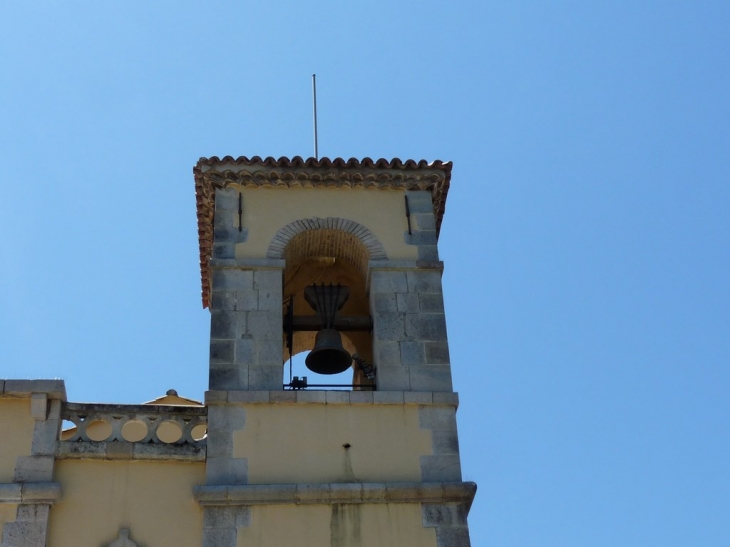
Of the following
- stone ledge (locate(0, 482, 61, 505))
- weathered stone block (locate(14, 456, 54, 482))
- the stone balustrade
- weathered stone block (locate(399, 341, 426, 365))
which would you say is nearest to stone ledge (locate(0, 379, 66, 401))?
the stone balustrade

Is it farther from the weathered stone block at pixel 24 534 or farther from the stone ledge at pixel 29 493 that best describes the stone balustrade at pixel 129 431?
the weathered stone block at pixel 24 534

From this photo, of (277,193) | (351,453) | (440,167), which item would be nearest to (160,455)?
(351,453)

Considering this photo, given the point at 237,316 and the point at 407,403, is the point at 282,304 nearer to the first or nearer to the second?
the point at 237,316

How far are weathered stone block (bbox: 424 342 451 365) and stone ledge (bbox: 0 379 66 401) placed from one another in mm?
3316

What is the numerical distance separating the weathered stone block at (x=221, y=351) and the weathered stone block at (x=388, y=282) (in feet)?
5.10

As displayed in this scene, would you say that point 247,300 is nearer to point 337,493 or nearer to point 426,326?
point 426,326

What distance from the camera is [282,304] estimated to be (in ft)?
39.1

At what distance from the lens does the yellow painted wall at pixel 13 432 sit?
10.2 meters

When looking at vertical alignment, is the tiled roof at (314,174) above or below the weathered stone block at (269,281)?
above

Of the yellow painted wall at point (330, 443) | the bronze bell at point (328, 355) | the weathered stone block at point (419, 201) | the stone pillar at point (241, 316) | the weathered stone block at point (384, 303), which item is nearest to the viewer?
the yellow painted wall at point (330, 443)

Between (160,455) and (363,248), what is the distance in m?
3.14

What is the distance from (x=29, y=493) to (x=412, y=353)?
3623 millimetres

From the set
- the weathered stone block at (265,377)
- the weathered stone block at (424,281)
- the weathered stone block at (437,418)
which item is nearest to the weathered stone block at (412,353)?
the weathered stone block at (437,418)

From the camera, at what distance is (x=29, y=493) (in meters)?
10.0
